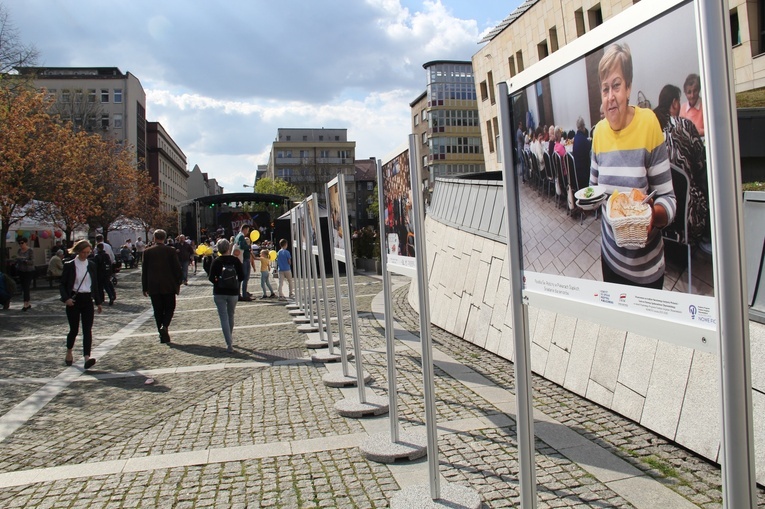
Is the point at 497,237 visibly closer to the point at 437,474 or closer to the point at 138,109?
the point at 437,474

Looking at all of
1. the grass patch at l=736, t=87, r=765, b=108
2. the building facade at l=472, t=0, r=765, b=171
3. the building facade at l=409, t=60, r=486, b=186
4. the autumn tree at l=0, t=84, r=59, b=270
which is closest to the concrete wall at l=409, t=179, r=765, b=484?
the building facade at l=472, t=0, r=765, b=171

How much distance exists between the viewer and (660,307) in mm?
2168

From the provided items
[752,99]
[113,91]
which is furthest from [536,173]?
[113,91]

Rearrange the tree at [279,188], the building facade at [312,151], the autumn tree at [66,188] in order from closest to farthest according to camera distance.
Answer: the autumn tree at [66,188] < the tree at [279,188] < the building facade at [312,151]

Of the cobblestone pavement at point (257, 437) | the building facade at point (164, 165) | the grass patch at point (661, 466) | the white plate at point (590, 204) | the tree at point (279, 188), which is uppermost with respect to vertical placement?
the building facade at point (164, 165)

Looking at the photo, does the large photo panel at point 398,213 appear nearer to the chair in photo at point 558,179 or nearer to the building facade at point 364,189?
the chair in photo at point 558,179

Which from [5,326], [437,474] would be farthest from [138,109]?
[437,474]

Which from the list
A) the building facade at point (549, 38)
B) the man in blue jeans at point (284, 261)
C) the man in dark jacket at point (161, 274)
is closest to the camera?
the man in dark jacket at point (161, 274)

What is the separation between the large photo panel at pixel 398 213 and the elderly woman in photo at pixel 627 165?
2.32 metres

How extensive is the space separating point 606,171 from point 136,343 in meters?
11.0

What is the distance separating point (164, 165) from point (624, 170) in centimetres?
11007

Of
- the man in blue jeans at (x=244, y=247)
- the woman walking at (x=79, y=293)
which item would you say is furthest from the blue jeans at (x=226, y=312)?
the man in blue jeans at (x=244, y=247)

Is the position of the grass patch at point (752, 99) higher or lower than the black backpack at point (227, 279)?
higher

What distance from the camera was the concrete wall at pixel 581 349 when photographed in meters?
4.71
